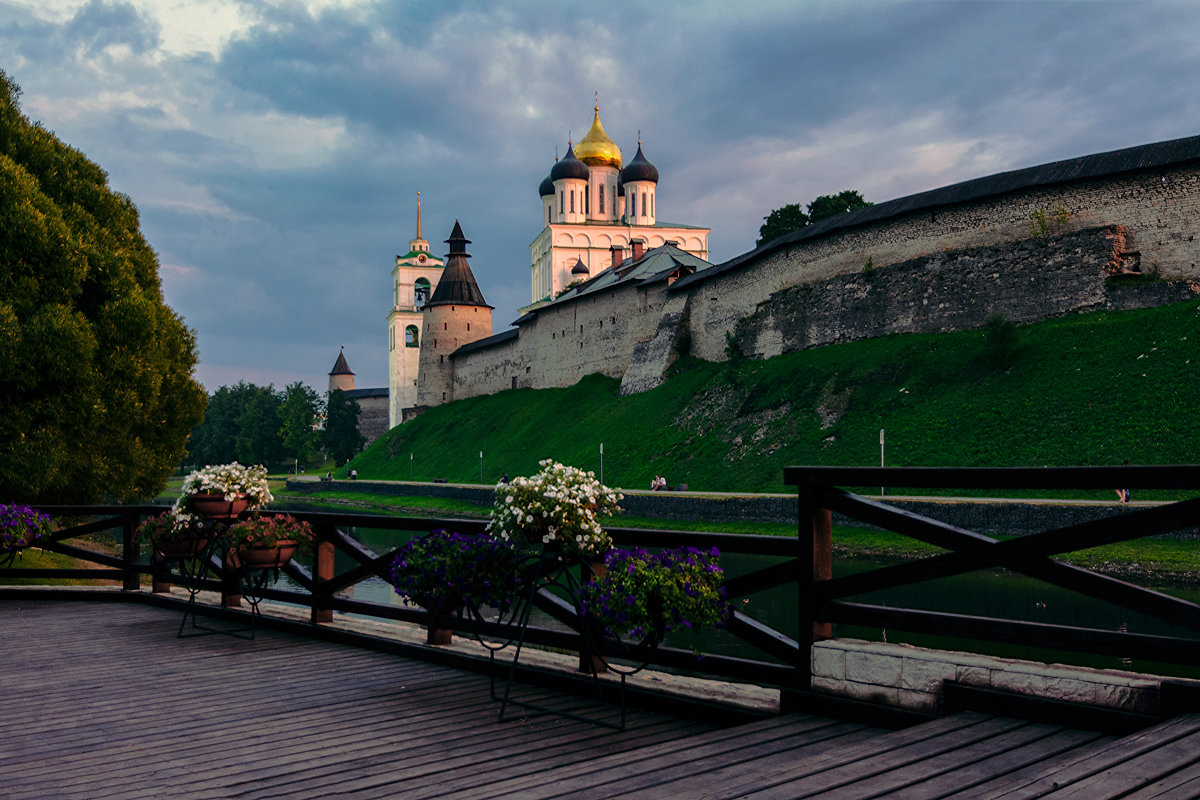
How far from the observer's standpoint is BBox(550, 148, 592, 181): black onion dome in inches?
3046

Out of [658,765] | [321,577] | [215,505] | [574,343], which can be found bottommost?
[658,765]

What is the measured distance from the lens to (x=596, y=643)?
15.5 feet

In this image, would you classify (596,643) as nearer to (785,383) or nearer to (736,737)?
(736,737)

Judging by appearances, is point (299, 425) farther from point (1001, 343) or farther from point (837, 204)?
point (1001, 343)

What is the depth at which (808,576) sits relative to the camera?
399 cm

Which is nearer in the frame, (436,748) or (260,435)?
(436,748)

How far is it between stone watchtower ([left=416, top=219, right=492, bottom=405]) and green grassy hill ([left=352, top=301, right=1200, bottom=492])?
2210 cm

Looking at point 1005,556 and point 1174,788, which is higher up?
point 1005,556

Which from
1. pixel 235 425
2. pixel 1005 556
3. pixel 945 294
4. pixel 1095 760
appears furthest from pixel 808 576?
pixel 235 425

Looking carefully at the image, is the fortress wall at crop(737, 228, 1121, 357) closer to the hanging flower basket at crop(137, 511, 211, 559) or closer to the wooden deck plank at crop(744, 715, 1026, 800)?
the hanging flower basket at crop(137, 511, 211, 559)

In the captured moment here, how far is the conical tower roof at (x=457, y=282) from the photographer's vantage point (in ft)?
A: 218

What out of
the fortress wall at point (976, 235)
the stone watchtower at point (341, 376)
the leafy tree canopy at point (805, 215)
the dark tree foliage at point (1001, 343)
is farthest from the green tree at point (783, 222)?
the stone watchtower at point (341, 376)

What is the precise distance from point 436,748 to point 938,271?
2966 cm

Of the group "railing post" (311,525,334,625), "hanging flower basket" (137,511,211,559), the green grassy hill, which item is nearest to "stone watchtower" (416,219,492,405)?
the green grassy hill
